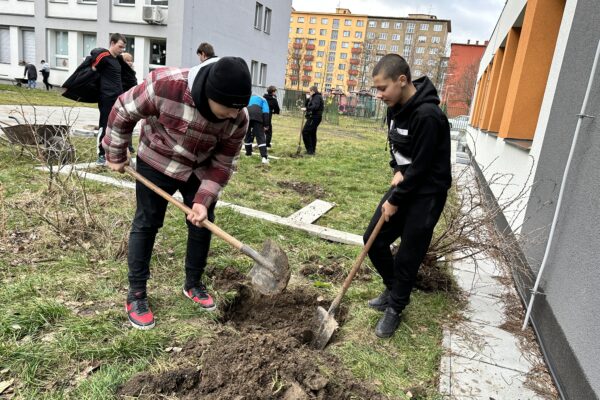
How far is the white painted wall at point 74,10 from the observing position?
72.5ft

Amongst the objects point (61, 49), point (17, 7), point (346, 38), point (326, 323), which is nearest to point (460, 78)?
point (61, 49)

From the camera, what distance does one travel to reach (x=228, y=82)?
6.81 ft

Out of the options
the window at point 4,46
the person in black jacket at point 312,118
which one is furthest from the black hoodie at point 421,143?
the window at point 4,46

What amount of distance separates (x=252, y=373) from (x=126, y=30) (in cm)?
2353

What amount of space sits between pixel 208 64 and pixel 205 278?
187 centimetres

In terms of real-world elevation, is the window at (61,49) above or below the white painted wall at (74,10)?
below

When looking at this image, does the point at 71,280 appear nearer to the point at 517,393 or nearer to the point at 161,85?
the point at 161,85

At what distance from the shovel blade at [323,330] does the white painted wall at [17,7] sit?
28.0m

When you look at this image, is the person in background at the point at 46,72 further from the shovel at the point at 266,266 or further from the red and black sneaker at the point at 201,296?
the red and black sneaker at the point at 201,296

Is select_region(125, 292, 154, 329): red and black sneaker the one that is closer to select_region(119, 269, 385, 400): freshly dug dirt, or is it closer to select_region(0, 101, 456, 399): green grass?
select_region(0, 101, 456, 399): green grass

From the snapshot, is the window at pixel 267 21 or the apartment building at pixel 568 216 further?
the window at pixel 267 21

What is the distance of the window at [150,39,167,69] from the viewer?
21.8 m

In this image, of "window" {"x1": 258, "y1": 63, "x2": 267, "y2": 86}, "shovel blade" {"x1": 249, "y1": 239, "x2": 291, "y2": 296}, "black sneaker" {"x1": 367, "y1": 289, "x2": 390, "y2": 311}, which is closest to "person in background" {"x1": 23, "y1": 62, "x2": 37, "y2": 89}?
"window" {"x1": 258, "y1": 63, "x2": 267, "y2": 86}

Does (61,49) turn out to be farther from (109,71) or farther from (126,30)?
(109,71)
